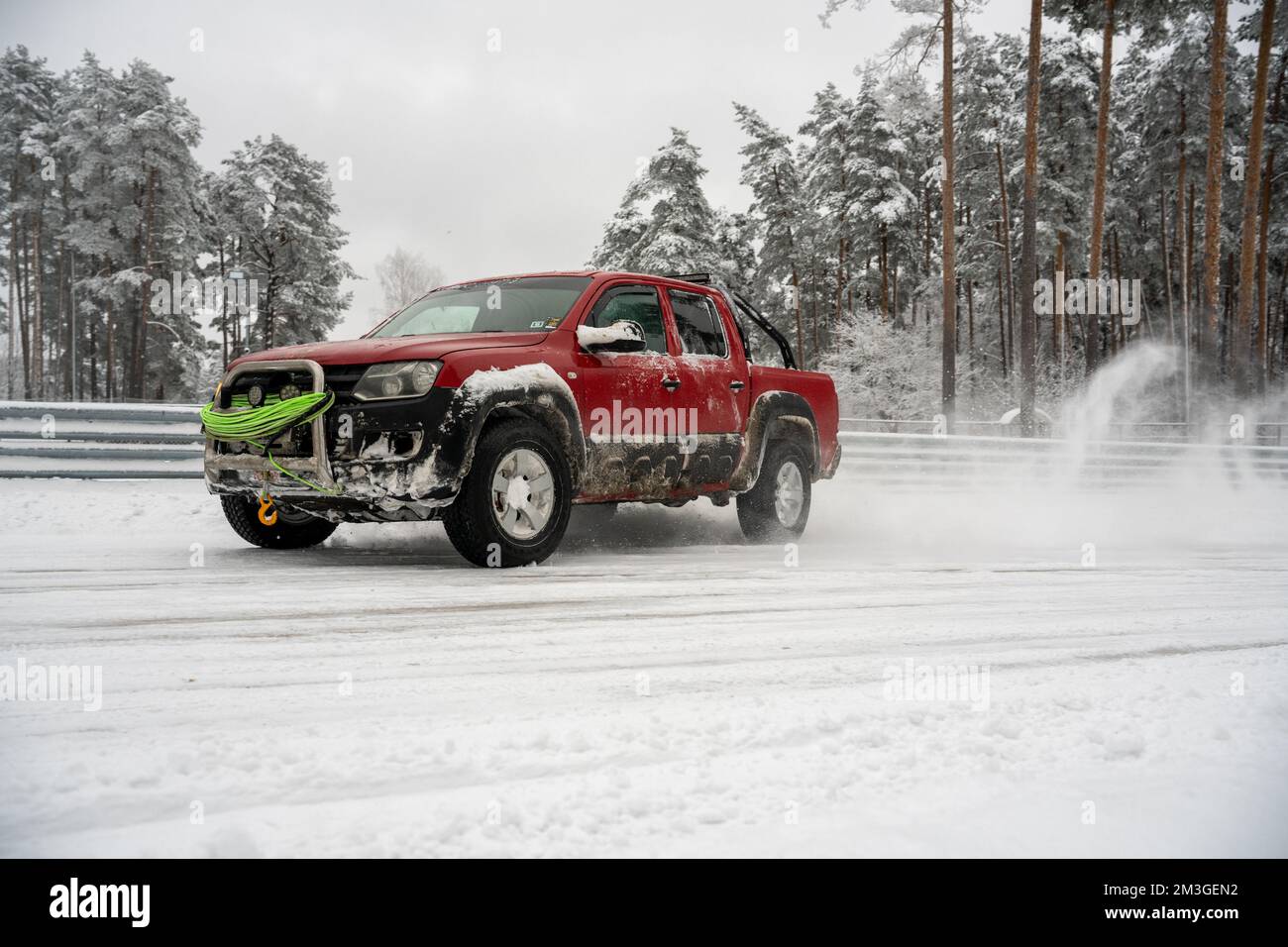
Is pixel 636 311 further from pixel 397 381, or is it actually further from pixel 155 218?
pixel 155 218

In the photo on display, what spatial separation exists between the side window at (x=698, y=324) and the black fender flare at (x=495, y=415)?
1.64 metres

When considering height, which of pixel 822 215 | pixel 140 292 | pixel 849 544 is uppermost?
pixel 822 215

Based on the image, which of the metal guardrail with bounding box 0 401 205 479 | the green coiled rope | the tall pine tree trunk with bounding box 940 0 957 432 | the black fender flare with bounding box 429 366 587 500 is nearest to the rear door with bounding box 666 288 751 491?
the black fender flare with bounding box 429 366 587 500

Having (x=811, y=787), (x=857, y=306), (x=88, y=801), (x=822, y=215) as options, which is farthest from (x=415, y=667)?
(x=857, y=306)

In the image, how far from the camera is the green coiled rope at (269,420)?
20.1ft

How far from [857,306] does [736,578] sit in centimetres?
4707

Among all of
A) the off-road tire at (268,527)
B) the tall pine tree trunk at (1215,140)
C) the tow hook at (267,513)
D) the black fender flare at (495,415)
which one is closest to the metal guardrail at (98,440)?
the off-road tire at (268,527)

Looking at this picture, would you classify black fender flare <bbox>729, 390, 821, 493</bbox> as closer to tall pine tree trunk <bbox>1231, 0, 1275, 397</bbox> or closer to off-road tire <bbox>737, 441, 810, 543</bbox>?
off-road tire <bbox>737, 441, 810, 543</bbox>

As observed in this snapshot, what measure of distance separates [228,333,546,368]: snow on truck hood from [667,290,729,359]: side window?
164 centimetres

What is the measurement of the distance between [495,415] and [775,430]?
3.24 m

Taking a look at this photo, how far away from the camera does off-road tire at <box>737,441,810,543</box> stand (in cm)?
876

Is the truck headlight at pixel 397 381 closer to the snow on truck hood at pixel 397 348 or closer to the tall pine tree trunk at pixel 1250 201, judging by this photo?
the snow on truck hood at pixel 397 348
